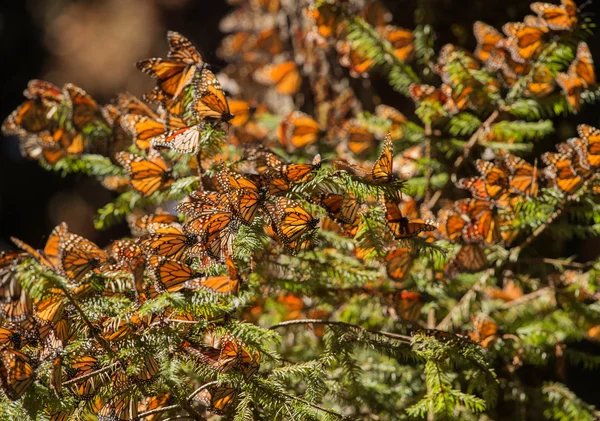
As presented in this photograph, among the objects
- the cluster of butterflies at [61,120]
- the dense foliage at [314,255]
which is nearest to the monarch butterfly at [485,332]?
the dense foliage at [314,255]

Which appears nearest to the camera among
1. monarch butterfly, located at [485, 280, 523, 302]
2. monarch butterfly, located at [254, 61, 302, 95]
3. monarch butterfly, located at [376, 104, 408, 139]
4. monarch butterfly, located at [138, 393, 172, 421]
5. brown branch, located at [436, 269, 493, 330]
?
monarch butterfly, located at [138, 393, 172, 421]

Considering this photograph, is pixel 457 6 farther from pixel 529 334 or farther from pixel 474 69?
pixel 529 334

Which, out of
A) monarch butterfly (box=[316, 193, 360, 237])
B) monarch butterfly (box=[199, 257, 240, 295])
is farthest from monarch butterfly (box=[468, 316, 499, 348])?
monarch butterfly (box=[199, 257, 240, 295])

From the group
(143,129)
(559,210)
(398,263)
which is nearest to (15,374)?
(143,129)

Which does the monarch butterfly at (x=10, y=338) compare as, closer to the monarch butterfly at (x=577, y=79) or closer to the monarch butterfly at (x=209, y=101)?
the monarch butterfly at (x=209, y=101)

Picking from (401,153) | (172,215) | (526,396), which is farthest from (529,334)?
(172,215)

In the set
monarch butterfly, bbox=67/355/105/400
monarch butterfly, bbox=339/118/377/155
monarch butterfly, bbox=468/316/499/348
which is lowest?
monarch butterfly, bbox=468/316/499/348

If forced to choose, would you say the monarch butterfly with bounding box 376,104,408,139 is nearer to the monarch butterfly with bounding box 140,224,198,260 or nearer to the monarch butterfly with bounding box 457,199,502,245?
the monarch butterfly with bounding box 457,199,502,245
